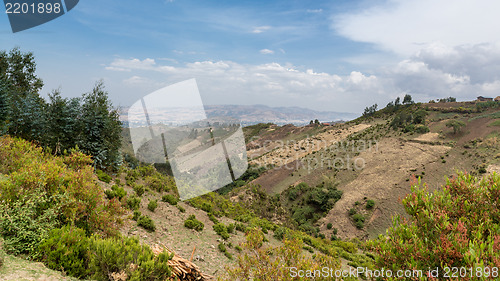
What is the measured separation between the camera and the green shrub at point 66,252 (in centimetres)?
498

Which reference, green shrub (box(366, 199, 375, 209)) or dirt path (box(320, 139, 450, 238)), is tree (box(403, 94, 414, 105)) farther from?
green shrub (box(366, 199, 375, 209))

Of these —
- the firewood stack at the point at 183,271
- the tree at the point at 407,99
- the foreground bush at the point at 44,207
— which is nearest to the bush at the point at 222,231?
the firewood stack at the point at 183,271

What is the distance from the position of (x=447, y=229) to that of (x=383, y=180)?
40.4m

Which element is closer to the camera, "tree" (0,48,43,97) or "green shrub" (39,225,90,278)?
"green shrub" (39,225,90,278)

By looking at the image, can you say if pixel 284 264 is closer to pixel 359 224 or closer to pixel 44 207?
pixel 44 207

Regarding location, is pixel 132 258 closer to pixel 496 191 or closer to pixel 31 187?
pixel 31 187

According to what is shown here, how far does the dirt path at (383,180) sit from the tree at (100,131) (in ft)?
89.4

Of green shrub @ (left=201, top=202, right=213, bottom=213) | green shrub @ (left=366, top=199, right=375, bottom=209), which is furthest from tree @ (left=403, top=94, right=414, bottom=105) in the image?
green shrub @ (left=201, top=202, right=213, bottom=213)

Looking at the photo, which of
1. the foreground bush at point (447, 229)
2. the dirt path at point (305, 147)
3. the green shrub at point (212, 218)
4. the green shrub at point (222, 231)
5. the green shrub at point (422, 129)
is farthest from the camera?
the dirt path at point (305, 147)

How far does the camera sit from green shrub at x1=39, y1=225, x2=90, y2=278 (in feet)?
16.3

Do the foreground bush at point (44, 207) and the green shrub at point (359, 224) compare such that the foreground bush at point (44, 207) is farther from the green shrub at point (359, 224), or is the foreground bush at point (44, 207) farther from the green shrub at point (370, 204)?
the green shrub at point (370, 204)

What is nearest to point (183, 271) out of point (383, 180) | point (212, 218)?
point (212, 218)

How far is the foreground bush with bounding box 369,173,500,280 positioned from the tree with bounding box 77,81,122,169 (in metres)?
16.2

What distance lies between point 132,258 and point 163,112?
5863 millimetres
